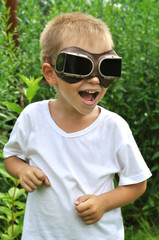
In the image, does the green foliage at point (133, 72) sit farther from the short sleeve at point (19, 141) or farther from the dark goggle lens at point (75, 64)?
the dark goggle lens at point (75, 64)

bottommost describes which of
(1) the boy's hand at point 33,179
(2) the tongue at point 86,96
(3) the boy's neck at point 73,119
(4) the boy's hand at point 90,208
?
(4) the boy's hand at point 90,208

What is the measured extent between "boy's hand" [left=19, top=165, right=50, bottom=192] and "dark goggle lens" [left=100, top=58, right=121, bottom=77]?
0.56 m

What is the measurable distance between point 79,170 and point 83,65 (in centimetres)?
50

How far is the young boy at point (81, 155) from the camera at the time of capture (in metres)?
1.89

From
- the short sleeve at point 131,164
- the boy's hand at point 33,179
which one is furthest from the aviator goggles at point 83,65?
the boy's hand at point 33,179

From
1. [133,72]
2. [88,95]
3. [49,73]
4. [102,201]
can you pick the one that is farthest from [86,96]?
[133,72]

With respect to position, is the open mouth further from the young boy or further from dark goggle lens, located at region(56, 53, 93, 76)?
dark goggle lens, located at region(56, 53, 93, 76)

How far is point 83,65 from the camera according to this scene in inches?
72.9

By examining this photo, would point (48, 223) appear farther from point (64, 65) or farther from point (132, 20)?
point (132, 20)

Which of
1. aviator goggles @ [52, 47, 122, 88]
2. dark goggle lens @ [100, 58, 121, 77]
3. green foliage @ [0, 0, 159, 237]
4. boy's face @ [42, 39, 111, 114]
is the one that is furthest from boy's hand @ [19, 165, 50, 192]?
green foliage @ [0, 0, 159, 237]

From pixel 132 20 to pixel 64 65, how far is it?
222 cm

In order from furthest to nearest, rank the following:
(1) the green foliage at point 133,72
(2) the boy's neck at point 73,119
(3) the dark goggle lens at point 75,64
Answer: (1) the green foliage at point 133,72, (2) the boy's neck at point 73,119, (3) the dark goggle lens at point 75,64

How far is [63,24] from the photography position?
2006 mm

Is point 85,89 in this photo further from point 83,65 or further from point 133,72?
point 133,72
